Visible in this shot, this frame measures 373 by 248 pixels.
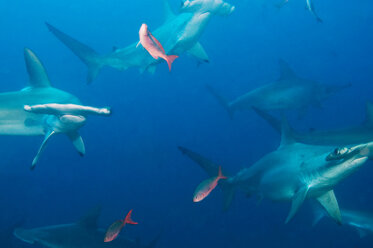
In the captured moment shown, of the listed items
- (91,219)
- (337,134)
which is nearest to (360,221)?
(337,134)

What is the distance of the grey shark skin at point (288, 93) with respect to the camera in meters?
8.17

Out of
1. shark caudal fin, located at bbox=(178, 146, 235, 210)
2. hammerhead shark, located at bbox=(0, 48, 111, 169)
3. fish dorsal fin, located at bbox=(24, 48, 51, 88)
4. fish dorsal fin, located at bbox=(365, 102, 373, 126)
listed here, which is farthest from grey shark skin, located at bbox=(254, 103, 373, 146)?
fish dorsal fin, located at bbox=(24, 48, 51, 88)

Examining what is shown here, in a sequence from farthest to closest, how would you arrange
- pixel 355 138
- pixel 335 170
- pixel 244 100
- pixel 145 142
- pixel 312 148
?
pixel 145 142 → pixel 244 100 → pixel 355 138 → pixel 312 148 → pixel 335 170

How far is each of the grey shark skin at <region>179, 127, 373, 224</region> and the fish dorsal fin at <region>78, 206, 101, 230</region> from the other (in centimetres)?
218

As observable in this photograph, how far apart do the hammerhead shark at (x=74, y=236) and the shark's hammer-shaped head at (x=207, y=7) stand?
4122 mm

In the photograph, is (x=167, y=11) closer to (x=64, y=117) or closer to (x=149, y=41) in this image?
(x=64, y=117)

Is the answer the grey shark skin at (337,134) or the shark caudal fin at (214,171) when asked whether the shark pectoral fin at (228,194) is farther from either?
the grey shark skin at (337,134)

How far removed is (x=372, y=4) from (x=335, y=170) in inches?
1547

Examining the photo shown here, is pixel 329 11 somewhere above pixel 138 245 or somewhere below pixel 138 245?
below

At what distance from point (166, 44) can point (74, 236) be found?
4.32 metres

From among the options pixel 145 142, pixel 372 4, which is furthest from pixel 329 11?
pixel 145 142

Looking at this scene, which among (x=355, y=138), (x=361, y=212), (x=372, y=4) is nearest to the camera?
(x=355, y=138)

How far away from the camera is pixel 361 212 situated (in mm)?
6348

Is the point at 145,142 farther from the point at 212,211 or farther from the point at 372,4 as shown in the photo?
the point at 372,4
